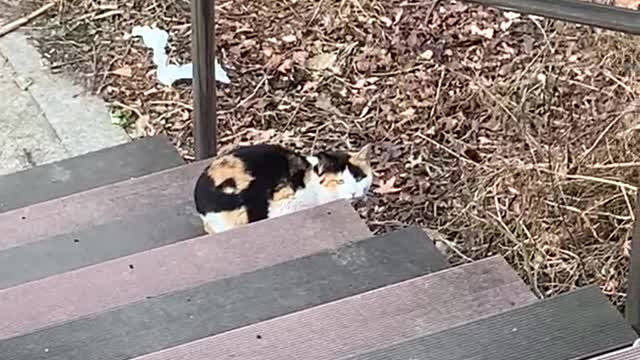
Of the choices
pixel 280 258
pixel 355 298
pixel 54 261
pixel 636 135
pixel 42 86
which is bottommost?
pixel 42 86

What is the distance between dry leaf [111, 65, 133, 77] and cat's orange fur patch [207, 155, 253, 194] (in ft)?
5.34

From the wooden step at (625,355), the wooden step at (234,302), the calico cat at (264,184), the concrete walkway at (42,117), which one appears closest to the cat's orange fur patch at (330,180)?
the calico cat at (264,184)

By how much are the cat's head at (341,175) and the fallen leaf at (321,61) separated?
1.11m

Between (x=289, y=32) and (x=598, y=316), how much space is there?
9.26 feet

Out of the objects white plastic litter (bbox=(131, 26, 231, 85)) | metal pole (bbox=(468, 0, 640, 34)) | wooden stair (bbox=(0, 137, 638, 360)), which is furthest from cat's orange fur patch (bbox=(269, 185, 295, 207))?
white plastic litter (bbox=(131, 26, 231, 85))

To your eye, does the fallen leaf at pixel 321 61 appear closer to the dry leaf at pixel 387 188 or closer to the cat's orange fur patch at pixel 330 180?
the dry leaf at pixel 387 188

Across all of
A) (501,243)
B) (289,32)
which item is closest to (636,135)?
(501,243)

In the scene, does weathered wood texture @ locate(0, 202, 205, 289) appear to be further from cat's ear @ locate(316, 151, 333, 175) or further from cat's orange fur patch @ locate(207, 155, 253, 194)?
cat's ear @ locate(316, 151, 333, 175)

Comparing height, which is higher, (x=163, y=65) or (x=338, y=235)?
(x=338, y=235)

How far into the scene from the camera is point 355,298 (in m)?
1.79

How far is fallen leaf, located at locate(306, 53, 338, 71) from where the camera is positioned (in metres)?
4.14

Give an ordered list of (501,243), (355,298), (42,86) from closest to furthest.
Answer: (355,298) → (501,243) → (42,86)

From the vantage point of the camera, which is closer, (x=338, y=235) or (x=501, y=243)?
(x=338, y=235)

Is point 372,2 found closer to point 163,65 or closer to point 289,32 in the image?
point 289,32
